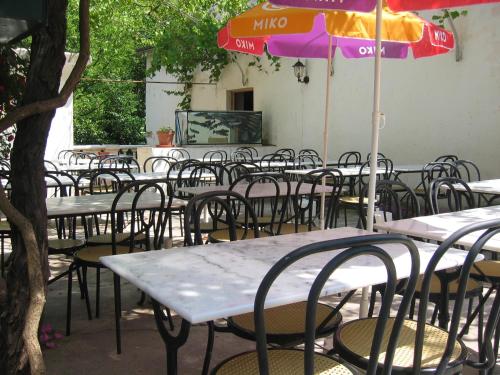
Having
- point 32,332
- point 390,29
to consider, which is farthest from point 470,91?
point 32,332

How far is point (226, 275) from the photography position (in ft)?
5.49

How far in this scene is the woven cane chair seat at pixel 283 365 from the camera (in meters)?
1.61

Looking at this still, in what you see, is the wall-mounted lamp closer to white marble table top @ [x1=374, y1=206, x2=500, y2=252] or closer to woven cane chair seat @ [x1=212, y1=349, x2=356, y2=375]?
white marble table top @ [x1=374, y1=206, x2=500, y2=252]

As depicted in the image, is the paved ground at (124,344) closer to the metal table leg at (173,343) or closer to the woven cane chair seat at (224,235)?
the woven cane chair seat at (224,235)

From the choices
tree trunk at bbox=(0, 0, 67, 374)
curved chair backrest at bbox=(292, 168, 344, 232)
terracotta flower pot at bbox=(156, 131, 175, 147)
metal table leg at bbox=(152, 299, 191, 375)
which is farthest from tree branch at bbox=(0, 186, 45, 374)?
terracotta flower pot at bbox=(156, 131, 175, 147)

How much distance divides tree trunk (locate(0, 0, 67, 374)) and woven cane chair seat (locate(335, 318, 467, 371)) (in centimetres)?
104

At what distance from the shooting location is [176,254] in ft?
6.37

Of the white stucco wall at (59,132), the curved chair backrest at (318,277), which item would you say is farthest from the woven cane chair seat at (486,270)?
the white stucco wall at (59,132)

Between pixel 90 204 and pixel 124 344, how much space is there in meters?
0.97

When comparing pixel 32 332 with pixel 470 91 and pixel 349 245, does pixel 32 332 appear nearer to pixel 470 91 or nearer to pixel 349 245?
pixel 349 245

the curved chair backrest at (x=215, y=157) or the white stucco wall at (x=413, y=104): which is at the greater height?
the white stucco wall at (x=413, y=104)

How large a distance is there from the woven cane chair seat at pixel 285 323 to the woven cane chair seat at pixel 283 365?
13 centimetres

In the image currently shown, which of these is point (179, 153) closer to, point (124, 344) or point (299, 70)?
point (299, 70)

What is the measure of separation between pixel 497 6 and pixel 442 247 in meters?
6.38
